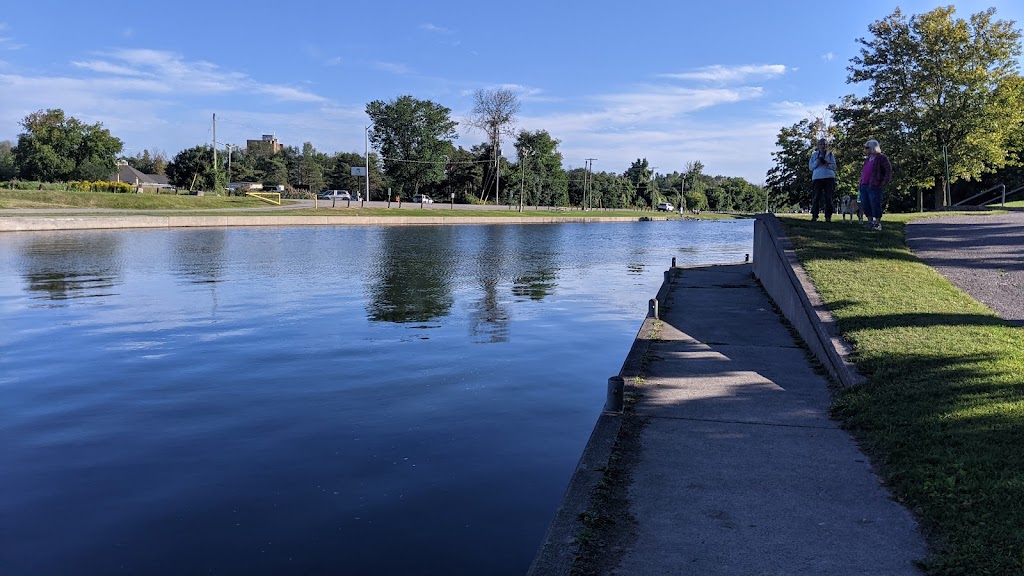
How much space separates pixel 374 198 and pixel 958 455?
106387mm

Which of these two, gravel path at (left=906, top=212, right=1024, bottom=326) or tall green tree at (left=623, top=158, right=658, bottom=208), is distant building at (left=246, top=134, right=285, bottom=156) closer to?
tall green tree at (left=623, top=158, right=658, bottom=208)

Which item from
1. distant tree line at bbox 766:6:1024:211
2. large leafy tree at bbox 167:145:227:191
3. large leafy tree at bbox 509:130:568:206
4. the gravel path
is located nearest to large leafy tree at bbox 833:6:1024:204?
distant tree line at bbox 766:6:1024:211

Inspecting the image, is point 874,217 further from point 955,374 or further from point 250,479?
point 250,479

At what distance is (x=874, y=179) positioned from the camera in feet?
45.8

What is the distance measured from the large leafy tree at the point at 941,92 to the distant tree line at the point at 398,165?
53487 millimetres

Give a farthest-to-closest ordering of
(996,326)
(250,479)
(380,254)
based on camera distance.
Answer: (380,254) < (996,326) < (250,479)

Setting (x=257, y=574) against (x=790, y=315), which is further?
(x=790, y=315)

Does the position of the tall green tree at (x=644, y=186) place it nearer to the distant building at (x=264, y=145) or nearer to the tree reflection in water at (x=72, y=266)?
the distant building at (x=264, y=145)

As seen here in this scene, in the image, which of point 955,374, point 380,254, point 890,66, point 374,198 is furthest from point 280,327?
point 374,198

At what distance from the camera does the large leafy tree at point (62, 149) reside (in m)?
75.3

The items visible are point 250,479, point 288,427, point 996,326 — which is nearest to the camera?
point 250,479

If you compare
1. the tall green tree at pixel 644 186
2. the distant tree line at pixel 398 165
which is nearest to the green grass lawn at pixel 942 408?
the distant tree line at pixel 398 165

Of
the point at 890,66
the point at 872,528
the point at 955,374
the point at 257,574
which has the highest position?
the point at 890,66

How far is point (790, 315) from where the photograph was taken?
10656mm
